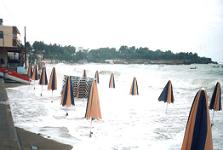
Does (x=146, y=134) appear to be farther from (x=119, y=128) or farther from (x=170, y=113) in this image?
(x=170, y=113)

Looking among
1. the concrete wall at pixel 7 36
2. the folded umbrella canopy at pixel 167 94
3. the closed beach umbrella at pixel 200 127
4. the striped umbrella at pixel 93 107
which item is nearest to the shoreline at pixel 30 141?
the striped umbrella at pixel 93 107

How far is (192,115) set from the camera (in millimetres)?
4785

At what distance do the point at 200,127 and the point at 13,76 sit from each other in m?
23.0

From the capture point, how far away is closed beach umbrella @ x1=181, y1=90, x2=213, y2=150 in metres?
4.63

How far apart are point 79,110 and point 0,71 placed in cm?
1304

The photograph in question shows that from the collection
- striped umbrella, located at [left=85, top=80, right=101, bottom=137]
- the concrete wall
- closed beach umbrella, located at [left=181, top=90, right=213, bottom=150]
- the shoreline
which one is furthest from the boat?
the concrete wall

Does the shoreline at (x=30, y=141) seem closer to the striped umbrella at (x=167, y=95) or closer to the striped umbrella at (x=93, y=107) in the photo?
the striped umbrella at (x=93, y=107)

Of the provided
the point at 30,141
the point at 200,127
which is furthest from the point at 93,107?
the point at 200,127

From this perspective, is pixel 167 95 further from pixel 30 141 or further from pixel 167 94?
pixel 30 141

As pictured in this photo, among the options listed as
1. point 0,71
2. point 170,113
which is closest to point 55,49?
point 0,71

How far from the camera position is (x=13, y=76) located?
2477 cm

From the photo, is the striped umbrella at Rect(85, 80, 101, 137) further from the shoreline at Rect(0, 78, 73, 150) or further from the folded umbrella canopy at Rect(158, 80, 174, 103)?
the folded umbrella canopy at Rect(158, 80, 174, 103)

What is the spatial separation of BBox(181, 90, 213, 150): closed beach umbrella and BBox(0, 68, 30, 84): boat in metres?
22.2

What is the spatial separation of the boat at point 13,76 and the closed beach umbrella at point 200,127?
22176 mm
